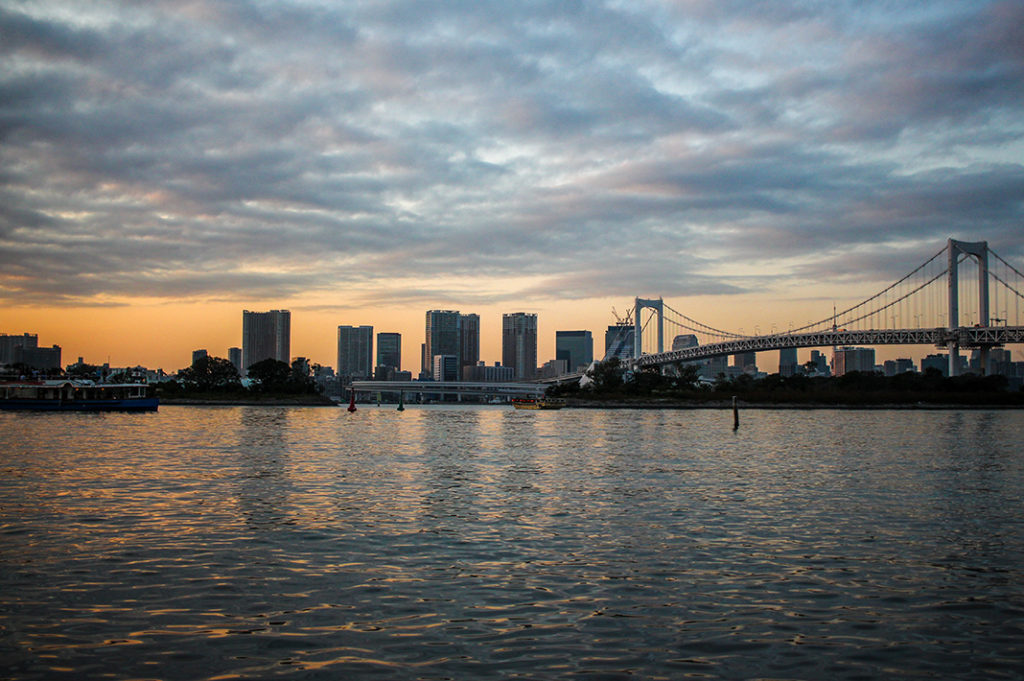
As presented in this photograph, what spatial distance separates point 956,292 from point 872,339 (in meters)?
14.7

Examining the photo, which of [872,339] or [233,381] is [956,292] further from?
[233,381]

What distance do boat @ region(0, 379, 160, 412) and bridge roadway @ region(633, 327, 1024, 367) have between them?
98187 mm

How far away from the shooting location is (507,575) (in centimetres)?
1343

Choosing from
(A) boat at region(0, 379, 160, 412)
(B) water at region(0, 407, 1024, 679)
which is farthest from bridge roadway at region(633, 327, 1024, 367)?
(B) water at region(0, 407, 1024, 679)

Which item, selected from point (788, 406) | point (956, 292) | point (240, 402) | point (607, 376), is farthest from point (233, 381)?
point (956, 292)

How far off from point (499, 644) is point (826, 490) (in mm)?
18603

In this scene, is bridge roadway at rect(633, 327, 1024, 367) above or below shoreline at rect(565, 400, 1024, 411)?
above

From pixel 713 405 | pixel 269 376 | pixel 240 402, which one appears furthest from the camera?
→ pixel 269 376

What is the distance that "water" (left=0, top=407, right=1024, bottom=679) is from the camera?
30.8 ft

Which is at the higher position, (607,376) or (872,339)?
(872,339)

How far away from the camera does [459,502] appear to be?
22469mm

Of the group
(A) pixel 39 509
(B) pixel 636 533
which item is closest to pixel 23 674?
(B) pixel 636 533

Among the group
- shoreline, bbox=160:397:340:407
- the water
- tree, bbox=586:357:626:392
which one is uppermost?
tree, bbox=586:357:626:392

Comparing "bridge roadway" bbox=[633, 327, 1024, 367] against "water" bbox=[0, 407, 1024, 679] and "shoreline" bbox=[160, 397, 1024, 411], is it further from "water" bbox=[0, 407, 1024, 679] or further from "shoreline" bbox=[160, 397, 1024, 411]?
"water" bbox=[0, 407, 1024, 679]
